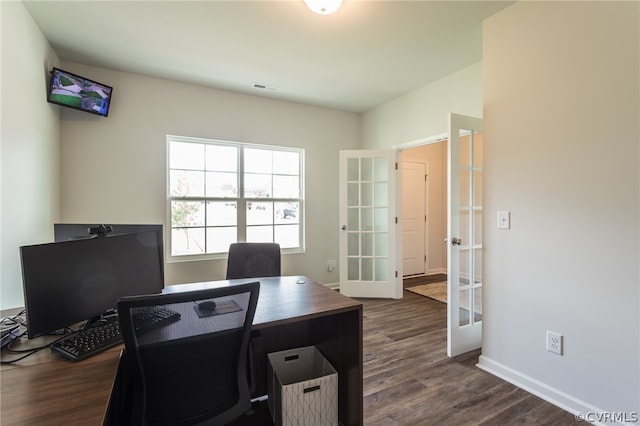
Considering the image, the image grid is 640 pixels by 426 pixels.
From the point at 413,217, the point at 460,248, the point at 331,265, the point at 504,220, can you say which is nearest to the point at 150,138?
the point at 331,265

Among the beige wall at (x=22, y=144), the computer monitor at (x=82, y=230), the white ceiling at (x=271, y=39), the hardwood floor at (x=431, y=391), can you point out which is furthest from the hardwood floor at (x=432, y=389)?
the white ceiling at (x=271, y=39)

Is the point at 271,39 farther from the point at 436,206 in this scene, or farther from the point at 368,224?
the point at 436,206

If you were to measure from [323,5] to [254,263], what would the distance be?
203cm

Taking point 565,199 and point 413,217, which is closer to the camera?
point 565,199

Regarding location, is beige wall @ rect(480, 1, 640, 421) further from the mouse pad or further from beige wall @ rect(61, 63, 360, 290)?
beige wall @ rect(61, 63, 360, 290)

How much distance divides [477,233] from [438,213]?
2.72m

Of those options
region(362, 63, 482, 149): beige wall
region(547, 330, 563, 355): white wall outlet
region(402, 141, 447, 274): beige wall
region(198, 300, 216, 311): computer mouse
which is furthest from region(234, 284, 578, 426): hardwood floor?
region(402, 141, 447, 274): beige wall

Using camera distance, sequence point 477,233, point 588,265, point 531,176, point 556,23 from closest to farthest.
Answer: point 588,265
point 556,23
point 531,176
point 477,233

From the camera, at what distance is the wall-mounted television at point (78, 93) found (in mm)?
2586

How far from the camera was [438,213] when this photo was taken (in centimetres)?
562

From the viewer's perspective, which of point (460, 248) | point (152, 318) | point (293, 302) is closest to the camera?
point (152, 318)

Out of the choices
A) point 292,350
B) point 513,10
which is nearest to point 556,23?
point 513,10

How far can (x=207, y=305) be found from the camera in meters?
1.08

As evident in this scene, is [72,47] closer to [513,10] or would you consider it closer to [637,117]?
[513,10]
